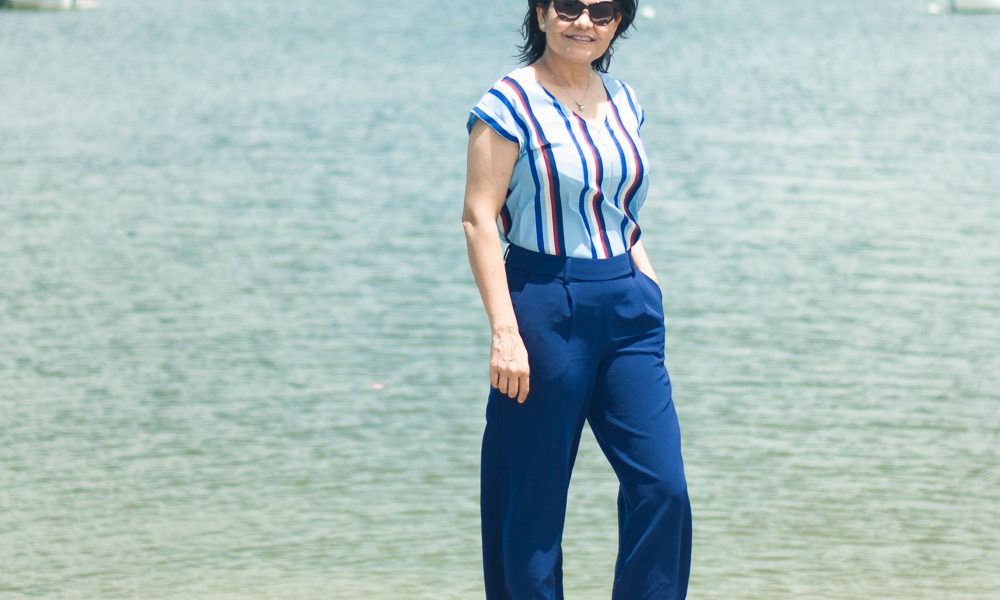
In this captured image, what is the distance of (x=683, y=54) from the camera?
33281 mm

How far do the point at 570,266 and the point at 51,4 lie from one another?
177 ft

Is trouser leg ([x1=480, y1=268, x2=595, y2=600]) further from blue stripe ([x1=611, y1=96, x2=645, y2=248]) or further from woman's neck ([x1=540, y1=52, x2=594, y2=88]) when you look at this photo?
woman's neck ([x1=540, y1=52, x2=594, y2=88])

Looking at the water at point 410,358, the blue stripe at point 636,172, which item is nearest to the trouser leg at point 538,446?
the blue stripe at point 636,172

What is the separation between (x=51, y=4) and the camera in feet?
178

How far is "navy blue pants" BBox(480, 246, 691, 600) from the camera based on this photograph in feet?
11.3

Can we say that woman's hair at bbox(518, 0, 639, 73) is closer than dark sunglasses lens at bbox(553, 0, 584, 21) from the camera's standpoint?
No

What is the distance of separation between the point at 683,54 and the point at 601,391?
3045 centimetres

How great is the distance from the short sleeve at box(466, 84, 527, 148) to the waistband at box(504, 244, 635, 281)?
9.7 inches

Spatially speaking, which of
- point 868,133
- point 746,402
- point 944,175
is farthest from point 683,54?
point 746,402

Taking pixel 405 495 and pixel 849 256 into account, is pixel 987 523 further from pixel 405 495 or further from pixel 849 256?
pixel 849 256

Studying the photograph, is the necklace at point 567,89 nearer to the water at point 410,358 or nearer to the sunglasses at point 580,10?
the sunglasses at point 580,10

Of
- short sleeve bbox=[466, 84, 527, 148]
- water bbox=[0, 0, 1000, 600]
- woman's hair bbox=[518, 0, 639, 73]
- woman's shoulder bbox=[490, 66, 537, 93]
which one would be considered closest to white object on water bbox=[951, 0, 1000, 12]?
water bbox=[0, 0, 1000, 600]

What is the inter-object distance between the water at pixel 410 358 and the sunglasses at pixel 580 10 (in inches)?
Answer: 85.8

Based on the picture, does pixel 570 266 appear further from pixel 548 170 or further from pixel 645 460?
pixel 645 460
